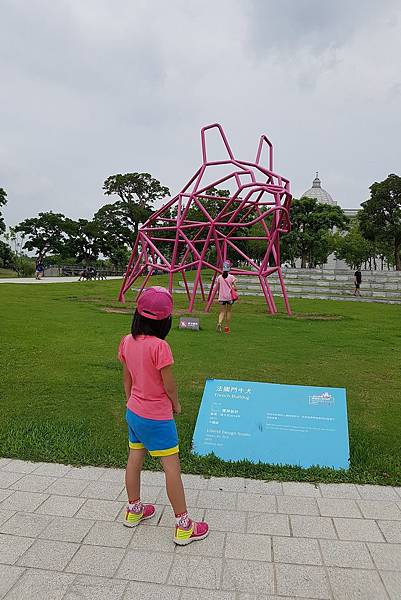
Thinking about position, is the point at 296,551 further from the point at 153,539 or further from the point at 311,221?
the point at 311,221

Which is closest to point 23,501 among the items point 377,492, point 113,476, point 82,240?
point 113,476

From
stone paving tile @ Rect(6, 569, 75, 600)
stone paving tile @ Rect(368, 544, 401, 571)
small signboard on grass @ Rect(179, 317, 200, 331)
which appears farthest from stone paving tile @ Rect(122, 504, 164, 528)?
small signboard on grass @ Rect(179, 317, 200, 331)

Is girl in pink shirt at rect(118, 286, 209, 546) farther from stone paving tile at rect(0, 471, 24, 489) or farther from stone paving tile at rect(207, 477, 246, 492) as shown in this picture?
stone paving tile at rect(0, 471, 24, 489)

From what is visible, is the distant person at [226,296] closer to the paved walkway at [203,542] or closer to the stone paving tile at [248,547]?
the paved walkway at [203,542]

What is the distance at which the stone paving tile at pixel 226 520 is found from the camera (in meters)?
3.04

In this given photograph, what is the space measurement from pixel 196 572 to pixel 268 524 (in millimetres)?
700

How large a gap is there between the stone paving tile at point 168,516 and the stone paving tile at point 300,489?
70 centimetres

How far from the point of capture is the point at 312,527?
3053mm

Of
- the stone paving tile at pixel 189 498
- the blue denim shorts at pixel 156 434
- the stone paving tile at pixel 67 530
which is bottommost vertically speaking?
the stone paving tile at pixel 189 498

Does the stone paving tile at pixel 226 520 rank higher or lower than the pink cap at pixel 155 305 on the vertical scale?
lower

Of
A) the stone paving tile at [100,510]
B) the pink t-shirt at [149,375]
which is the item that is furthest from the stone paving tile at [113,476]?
the pink t-shirt at [149,375]

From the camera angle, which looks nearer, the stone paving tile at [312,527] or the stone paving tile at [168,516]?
the stone paving tile at [312,527]

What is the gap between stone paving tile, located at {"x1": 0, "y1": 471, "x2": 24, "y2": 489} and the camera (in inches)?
141

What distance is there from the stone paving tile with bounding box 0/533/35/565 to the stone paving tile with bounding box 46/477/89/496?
0.59m
